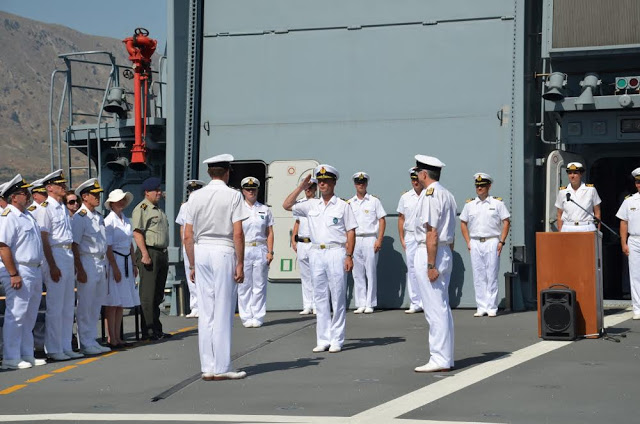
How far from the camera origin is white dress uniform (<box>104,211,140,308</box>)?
11633 mm

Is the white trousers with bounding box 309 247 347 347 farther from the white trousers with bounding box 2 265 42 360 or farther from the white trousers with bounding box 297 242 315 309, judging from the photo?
the white trousers with bounding box 297 242 315 309

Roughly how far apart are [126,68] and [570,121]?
769cm

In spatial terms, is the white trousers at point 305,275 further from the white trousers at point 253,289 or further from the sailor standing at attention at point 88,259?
the sailor standing at attention at point 88,259

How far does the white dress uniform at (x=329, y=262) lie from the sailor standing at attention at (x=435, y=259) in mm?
1584

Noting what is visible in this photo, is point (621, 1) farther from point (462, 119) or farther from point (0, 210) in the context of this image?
point (0, 210)

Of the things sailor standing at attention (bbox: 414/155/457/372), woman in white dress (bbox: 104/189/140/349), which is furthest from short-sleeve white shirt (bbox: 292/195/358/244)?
woman in white dress (bbox: 104/189/140/349)

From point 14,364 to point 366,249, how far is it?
5.76m

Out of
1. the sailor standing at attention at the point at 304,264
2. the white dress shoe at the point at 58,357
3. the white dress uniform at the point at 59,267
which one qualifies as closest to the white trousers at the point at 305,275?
the sailor standing at attention at the point at 304,264

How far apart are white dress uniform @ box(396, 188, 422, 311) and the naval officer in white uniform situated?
73.9 inches

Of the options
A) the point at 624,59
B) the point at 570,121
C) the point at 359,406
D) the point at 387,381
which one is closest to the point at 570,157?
the point at 570,121

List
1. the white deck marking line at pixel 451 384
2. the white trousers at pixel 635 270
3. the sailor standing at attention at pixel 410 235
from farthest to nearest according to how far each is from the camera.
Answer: the sailor standing at attention at pixel 410 235 → the white trousers at pixel 635 270 → the white deck marking line at pixel 451 384

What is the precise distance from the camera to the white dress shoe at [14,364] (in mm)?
10164

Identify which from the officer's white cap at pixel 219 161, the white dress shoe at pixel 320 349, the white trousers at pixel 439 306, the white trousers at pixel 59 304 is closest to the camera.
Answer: the officer's white cap at pixel 219 161

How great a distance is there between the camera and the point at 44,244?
10.7 m
